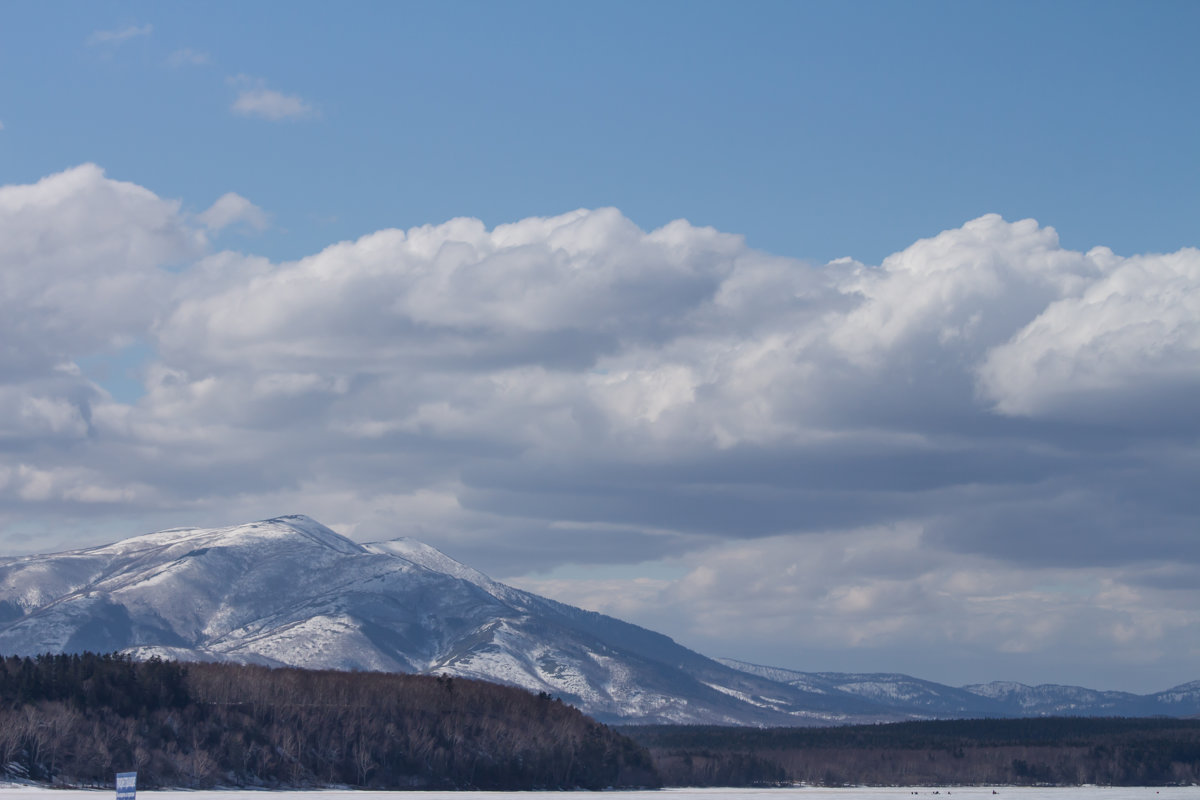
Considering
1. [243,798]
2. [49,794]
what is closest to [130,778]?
[49,794]

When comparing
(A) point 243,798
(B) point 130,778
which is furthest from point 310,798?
(B) point 130,778

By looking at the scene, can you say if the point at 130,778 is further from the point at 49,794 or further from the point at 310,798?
the point at 310,798

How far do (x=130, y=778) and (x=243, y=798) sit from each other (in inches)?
3768

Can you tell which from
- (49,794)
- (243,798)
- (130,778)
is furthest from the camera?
(243,798)

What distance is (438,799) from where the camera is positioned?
199000 millimetres

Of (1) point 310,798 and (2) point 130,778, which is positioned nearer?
(2) point 130,778

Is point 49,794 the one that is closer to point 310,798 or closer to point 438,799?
point 310,798

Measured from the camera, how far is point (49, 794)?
169 meters

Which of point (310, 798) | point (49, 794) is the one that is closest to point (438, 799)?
point (310, 798)

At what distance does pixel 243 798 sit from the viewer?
194250 mm

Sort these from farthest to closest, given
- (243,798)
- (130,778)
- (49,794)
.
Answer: (243,798) < (49,794) < (130,778)

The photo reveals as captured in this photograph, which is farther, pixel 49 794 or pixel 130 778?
pixel 49 794

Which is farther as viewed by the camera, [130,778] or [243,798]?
[243,798]

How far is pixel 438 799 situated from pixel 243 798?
1006 inches
